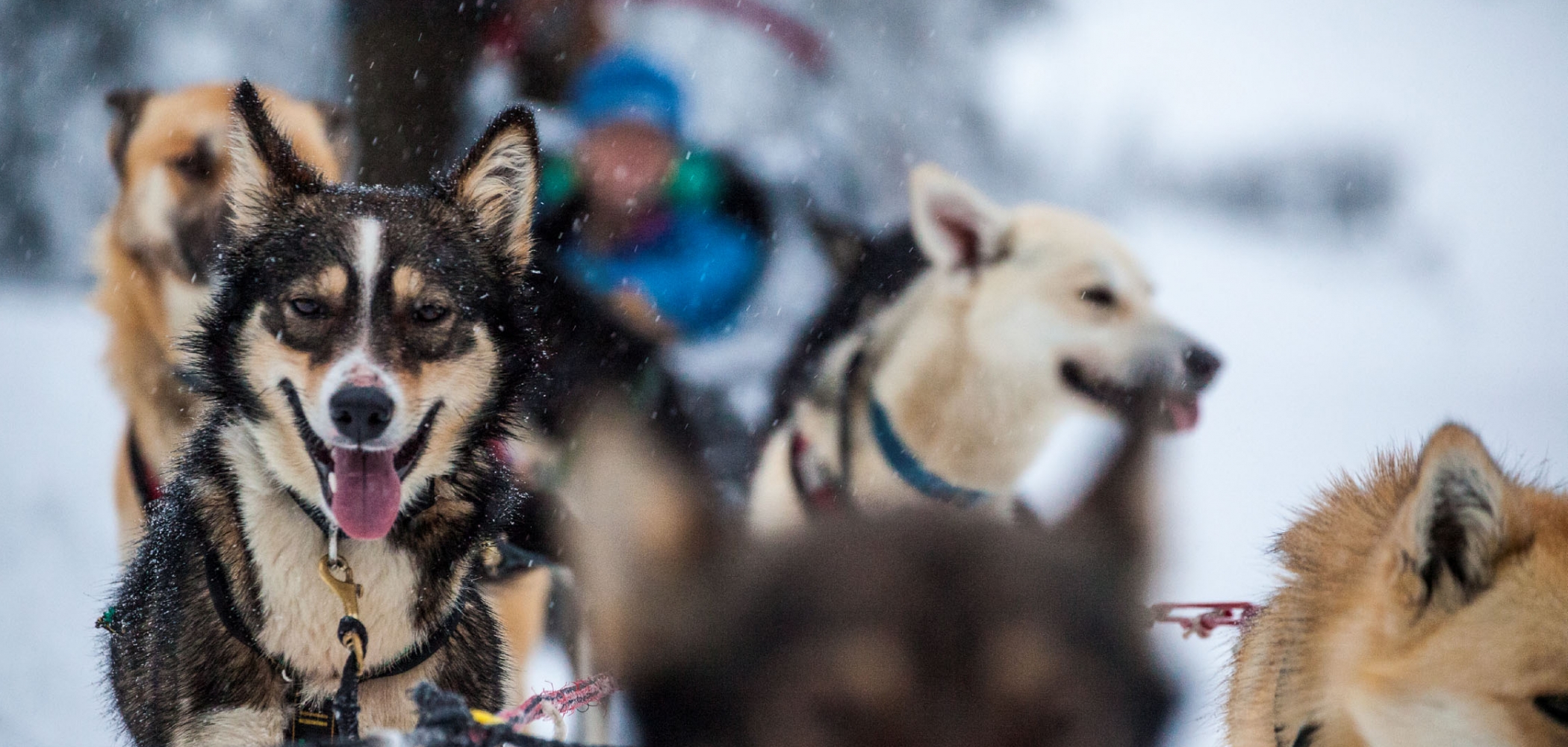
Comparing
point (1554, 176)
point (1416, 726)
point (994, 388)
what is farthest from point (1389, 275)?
point (1416, 726)

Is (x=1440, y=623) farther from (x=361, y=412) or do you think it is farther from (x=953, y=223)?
(x=953, y=223)

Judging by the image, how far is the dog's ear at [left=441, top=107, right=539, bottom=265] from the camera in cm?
128

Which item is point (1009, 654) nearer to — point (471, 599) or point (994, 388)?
point (471, 599)

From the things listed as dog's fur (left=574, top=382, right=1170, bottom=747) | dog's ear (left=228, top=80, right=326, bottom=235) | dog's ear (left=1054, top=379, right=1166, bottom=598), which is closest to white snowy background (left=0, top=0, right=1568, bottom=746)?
dog's ear (left=1054, top=379, right=1166, bottom=598)

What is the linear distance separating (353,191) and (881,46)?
370 cm

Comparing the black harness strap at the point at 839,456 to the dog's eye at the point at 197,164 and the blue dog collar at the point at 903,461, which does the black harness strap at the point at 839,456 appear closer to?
the blue dog collar at the point at 903,461

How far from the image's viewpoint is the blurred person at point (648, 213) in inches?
130

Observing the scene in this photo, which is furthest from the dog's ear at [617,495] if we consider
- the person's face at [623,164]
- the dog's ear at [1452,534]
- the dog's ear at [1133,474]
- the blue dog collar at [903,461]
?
the dog's ear at [1452,534]

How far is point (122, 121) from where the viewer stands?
8.95ft

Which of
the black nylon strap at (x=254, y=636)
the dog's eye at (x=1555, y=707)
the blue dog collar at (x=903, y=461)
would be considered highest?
the blue dog collar at (x=903, y=461)

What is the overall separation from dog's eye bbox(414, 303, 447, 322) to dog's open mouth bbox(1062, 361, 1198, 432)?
2.15m

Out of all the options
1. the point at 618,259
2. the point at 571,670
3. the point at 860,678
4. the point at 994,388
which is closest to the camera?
the point at 860,678

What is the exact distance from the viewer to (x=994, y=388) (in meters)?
3.06

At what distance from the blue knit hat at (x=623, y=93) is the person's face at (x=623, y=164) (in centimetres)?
5
